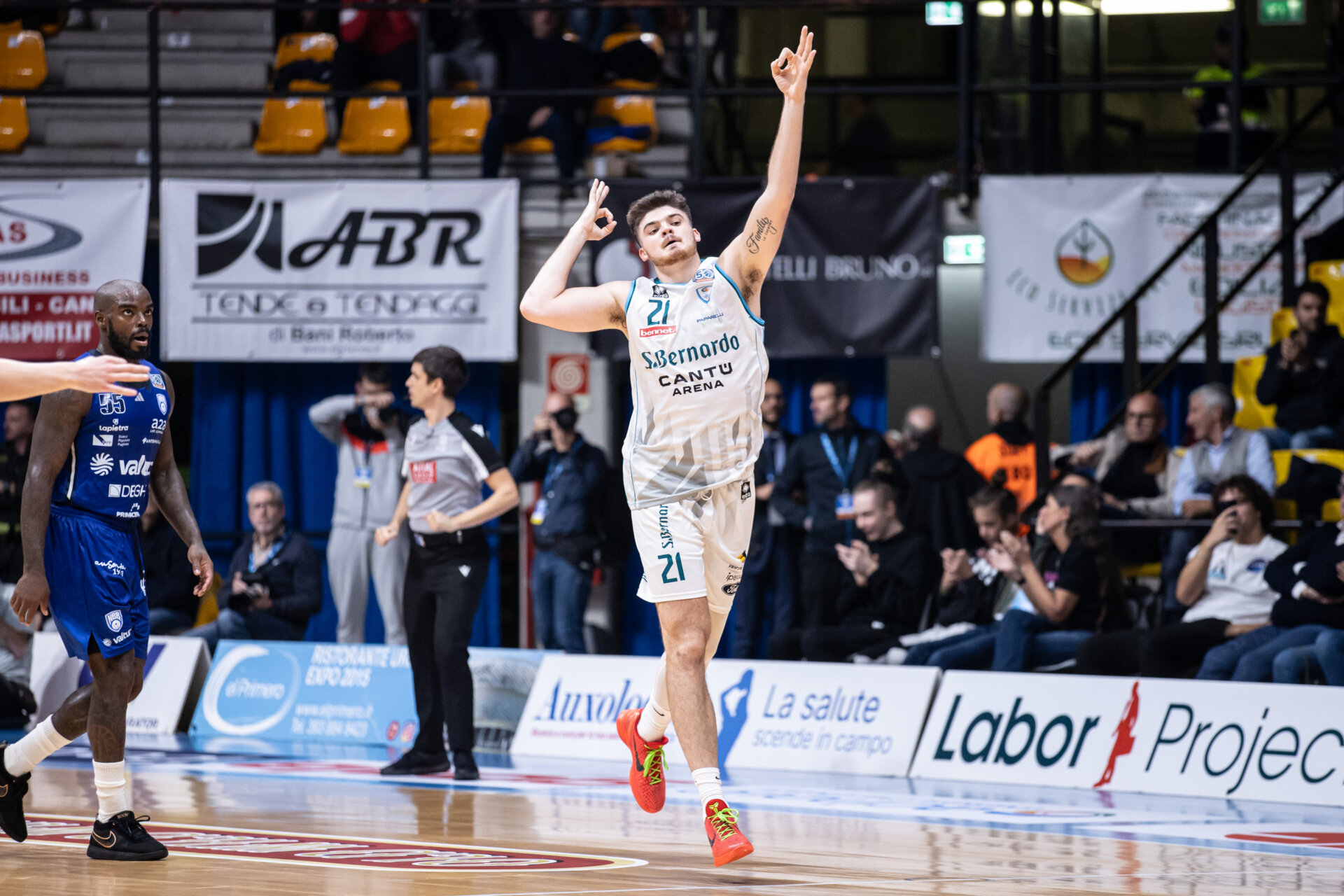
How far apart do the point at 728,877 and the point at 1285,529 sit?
226 inches

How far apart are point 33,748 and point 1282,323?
787 centimetres

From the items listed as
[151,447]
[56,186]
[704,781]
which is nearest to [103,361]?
[151,447]

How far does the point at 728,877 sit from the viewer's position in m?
4.77

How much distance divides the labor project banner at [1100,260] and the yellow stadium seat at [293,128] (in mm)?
5098

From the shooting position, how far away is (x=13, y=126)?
12648 millimetres

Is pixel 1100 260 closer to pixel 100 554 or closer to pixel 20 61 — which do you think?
pixel 100 554

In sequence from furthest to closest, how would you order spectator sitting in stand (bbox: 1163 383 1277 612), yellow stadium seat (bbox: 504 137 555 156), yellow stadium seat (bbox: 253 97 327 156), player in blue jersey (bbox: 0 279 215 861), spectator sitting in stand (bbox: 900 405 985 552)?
yellow stadium seat (bbox: 253 97 327 156), yellow stadium seat (bbox: 504 137 555 156), spectator sitting in stand (bbox: 900 405 985 552), spectator sitting in stand (bbox: 1163 383 1277 612), player in blue jersey (bbox: 0 279 215 861)

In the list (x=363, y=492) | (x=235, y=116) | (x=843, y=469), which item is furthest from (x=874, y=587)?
(x=235, y=116)

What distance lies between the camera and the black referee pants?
771cm

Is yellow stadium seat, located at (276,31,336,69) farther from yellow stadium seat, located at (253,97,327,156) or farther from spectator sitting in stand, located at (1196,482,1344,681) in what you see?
spectator sitting in stand, located at (1196,482,1344,681)

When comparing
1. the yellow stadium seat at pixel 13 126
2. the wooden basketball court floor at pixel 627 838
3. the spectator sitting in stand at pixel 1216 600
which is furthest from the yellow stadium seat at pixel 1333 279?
the yellow stadium seat at pixel 13 126

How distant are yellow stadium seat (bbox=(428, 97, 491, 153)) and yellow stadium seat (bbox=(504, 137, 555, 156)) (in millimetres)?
301

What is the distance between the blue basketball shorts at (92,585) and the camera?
5.32 m

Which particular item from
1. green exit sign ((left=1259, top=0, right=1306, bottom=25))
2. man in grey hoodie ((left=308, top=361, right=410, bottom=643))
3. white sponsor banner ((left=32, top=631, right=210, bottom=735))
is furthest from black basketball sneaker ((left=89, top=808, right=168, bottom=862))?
green exit sign ((left=1259, top=0, right=1306, bottom=25))
